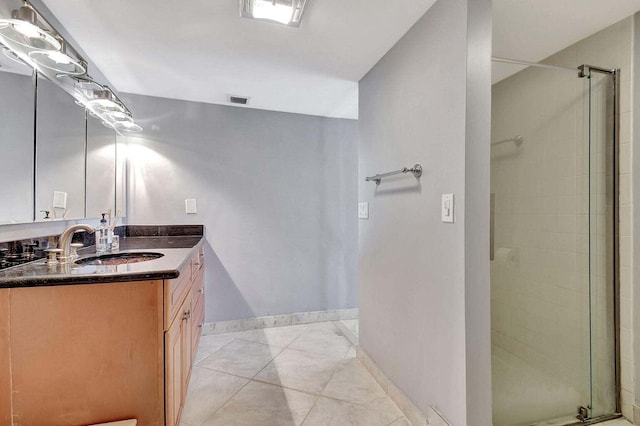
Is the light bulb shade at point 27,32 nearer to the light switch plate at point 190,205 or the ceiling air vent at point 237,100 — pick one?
the ceiling air vent at point 237,100

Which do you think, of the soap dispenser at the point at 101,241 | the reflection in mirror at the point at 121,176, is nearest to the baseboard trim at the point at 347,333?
the soap dispenser at the point at 101,241

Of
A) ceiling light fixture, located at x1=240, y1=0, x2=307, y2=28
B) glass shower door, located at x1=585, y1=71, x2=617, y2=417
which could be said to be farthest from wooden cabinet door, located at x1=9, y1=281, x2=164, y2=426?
glass shower door, located at x1=585, y1=71, x2=617, y2=417

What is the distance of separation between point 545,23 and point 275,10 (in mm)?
1395

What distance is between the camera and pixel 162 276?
1.22 meters

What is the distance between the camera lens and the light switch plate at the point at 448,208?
1372 mm

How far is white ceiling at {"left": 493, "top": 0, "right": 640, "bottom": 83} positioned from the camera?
4.89ft

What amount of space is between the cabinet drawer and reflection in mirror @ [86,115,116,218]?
1.02m

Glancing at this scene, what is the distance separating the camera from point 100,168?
225 centimetres

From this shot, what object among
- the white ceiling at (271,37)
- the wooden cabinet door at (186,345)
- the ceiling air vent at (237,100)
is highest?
the ceiling air vent at (237,100)

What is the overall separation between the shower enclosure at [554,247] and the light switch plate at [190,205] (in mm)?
2403

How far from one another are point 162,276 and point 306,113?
2.35 metres

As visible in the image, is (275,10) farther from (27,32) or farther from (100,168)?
(100,168)

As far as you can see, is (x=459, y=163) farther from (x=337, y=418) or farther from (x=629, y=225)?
(x=337, y=418)

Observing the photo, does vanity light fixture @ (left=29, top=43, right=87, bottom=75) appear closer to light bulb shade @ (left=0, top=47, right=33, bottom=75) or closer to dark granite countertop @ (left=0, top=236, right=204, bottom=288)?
light bulb shade @ (left=0, top=47, right=33, bottom=75)
